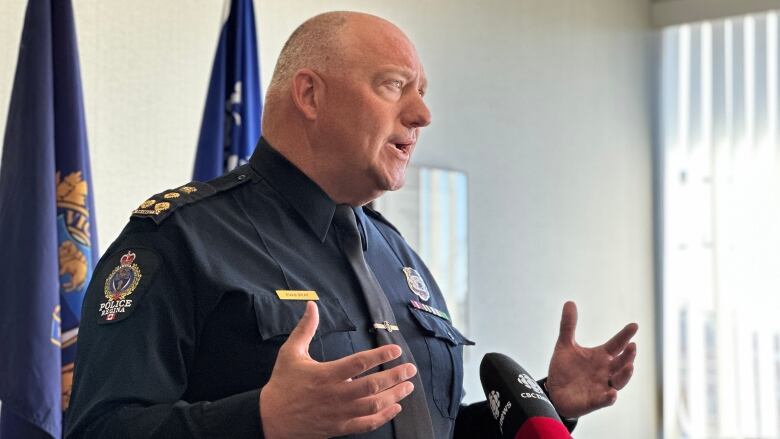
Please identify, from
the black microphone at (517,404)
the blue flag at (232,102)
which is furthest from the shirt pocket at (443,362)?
the blue flag at (232,102)

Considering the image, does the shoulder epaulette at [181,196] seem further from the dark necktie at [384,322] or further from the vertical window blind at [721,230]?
the vertical window blind at [721,230]

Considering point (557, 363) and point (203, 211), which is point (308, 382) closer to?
point (203, 211)

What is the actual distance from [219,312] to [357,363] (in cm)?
35

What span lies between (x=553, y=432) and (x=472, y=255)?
3.47 m

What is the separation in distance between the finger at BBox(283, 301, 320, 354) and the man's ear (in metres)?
0.56

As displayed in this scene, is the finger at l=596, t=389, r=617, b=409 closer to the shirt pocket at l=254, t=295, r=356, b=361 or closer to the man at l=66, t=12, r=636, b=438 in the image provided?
the man at l=66, t=12, r=636, b=438

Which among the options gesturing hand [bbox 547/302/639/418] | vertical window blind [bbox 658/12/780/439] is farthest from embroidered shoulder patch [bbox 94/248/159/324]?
vertical window blind [bbox 658/12/780/439]

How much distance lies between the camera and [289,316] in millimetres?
1495

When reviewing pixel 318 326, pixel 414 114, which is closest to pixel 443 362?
pixel 318 326

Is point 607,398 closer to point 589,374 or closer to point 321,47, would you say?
point 589,374

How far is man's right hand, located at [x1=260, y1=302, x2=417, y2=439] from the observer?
1187 millimetres

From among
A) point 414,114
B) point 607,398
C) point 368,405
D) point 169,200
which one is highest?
point 414,114

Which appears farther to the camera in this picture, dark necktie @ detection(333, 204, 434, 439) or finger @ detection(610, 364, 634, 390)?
finger @ detection(610, 364, 634, 390)

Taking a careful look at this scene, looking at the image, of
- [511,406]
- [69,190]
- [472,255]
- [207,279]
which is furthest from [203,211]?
[472,255]
